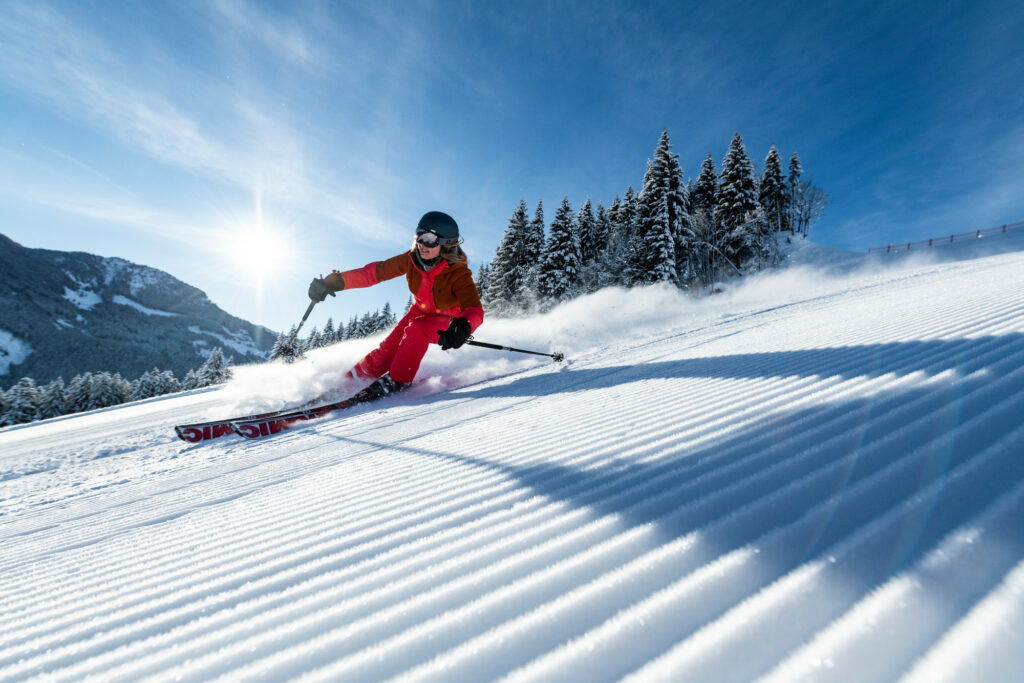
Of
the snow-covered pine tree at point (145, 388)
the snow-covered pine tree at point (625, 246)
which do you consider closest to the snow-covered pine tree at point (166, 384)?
the snow-covered pine tree at point (145, 388)

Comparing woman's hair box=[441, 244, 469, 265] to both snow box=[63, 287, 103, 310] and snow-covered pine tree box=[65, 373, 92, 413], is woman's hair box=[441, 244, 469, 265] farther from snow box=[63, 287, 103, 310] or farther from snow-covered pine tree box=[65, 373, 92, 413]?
snow box=[63, 287, 103, 310]

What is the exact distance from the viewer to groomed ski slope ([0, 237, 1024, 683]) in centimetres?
71

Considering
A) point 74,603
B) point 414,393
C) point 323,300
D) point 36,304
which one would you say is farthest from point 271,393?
point 36,304

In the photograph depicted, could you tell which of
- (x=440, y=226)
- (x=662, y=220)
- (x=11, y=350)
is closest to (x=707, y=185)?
(x=662, y=220)

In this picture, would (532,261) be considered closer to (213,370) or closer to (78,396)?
(213,370)

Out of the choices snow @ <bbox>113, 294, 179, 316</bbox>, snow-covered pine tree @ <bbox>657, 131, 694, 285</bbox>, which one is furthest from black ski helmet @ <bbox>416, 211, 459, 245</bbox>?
snow @ <bbox>113, 294, 179, 316</bbox>

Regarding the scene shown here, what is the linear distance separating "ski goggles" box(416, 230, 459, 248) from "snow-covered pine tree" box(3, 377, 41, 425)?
4659 cm

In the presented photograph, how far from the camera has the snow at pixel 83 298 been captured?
445 feet

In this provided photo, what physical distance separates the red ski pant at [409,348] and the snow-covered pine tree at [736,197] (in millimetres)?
29924

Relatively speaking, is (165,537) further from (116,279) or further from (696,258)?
(116,279)

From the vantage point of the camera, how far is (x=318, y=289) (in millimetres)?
5641

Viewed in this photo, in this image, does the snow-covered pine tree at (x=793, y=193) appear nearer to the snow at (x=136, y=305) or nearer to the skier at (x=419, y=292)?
the skier at (x=419, y=292)

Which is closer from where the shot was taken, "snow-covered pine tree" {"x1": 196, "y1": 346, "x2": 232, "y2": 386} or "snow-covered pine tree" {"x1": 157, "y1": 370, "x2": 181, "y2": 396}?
"snow-covered pine tree" {"x1": 196, "y1": 346, "x2": 232, "y2": 386}

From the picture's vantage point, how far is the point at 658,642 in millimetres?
724
